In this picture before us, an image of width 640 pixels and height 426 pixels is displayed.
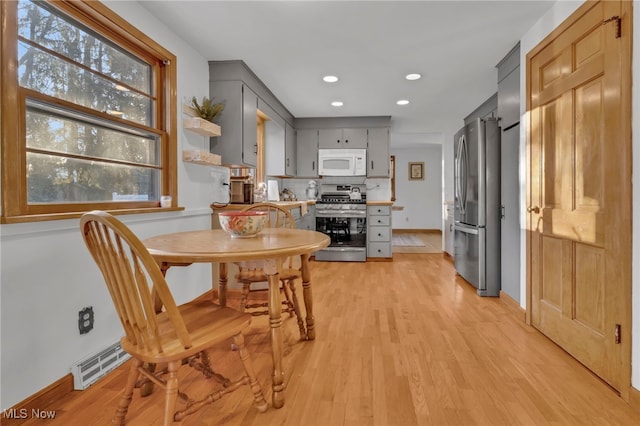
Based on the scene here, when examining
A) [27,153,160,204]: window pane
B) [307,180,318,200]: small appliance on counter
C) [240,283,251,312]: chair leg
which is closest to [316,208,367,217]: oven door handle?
[307,180,318,200]: small appliance on counter

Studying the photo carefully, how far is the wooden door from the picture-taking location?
1585 mm

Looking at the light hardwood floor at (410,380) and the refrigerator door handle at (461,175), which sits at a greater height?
the refrigerator door handle at (461,175)

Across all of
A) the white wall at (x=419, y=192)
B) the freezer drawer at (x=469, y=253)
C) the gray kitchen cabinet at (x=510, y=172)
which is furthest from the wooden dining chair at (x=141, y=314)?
the white wall at (x=419, y=192)

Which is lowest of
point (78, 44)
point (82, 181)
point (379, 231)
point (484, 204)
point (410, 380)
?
point (410, 380)

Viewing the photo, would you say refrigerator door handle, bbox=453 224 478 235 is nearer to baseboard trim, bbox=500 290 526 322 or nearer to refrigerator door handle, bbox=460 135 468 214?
refrigerator door handle, bbox=460 135 468 214

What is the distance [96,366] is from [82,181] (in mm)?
998

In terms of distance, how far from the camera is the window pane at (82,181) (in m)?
1.61

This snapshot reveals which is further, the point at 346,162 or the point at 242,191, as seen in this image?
the point at 346,162

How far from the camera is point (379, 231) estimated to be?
4980 millimetres

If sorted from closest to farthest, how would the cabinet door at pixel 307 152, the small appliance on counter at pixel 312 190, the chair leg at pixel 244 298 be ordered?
the chair leg at pixel 244 298 < the cabinet door at pixel 307 152 < the small appliance on counter at pixel 312 190

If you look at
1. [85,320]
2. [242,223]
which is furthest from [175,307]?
[85,320]

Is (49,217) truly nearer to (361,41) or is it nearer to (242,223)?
(242,223)

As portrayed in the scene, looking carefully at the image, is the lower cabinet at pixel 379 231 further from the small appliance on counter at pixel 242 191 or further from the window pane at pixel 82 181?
the window pane at pixel 82 181

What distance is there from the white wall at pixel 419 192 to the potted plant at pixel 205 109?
6.36 m
